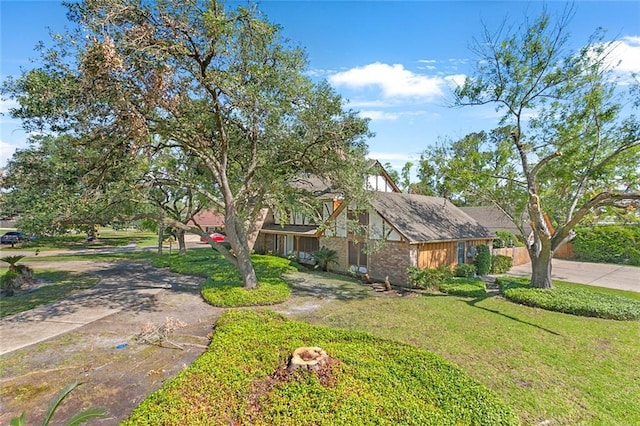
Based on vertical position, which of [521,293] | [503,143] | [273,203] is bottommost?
[521,293]

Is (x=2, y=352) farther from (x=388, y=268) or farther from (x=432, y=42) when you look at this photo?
(x=432, y=42)

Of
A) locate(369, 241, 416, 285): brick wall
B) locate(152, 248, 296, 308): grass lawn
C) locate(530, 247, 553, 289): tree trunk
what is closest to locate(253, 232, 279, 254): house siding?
locate(152, 248, 296, 308): grass lawn

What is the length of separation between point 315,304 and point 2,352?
31.1 ft

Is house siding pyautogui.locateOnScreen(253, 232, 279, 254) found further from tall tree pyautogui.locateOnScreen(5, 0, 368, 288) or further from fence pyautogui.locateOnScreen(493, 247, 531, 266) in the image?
fence pyautogui.locateOnScreen(493, 247, 531, 266)

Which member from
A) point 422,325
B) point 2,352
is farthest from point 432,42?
point 2,352

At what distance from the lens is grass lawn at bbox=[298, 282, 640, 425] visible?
20.2ft

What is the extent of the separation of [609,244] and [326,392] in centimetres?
3045

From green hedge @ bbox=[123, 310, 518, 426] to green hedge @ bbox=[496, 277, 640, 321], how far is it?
8246 mm

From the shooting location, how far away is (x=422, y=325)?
1049 centimetres

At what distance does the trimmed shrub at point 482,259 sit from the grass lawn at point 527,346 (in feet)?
19.3

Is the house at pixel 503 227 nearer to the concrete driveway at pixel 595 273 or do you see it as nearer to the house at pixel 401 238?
the concrete driveway at pixel 595 273

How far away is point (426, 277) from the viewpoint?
15500 millimetres

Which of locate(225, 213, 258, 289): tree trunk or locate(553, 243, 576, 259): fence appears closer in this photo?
locate(225, 213, 258, 289): tree trunk

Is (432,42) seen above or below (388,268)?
above
